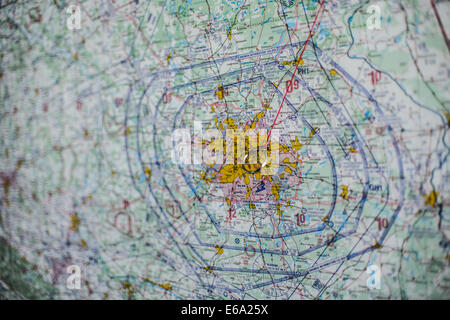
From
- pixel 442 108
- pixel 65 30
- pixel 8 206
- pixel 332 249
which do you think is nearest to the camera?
pixel 442 108

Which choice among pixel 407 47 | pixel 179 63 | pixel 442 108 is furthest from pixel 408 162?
pixel 179 63

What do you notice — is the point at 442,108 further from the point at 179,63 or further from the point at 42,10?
the point at 42,10

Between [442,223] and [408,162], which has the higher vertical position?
[408,162]

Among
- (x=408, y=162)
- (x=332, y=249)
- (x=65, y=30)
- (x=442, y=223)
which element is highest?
(x=65, y=30)

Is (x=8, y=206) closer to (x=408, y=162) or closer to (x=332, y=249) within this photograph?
(x=332, y=249)

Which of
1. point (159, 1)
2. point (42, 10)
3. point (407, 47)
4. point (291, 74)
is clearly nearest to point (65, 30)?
point (42, 10)

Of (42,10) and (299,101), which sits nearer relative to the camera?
(299,101)

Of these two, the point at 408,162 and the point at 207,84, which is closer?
the point at 408,162

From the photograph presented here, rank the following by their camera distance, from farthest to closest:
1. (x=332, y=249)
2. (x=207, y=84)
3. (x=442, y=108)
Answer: (x=207, y=84) → (x=332, y=249) → (x=442, y=108)
